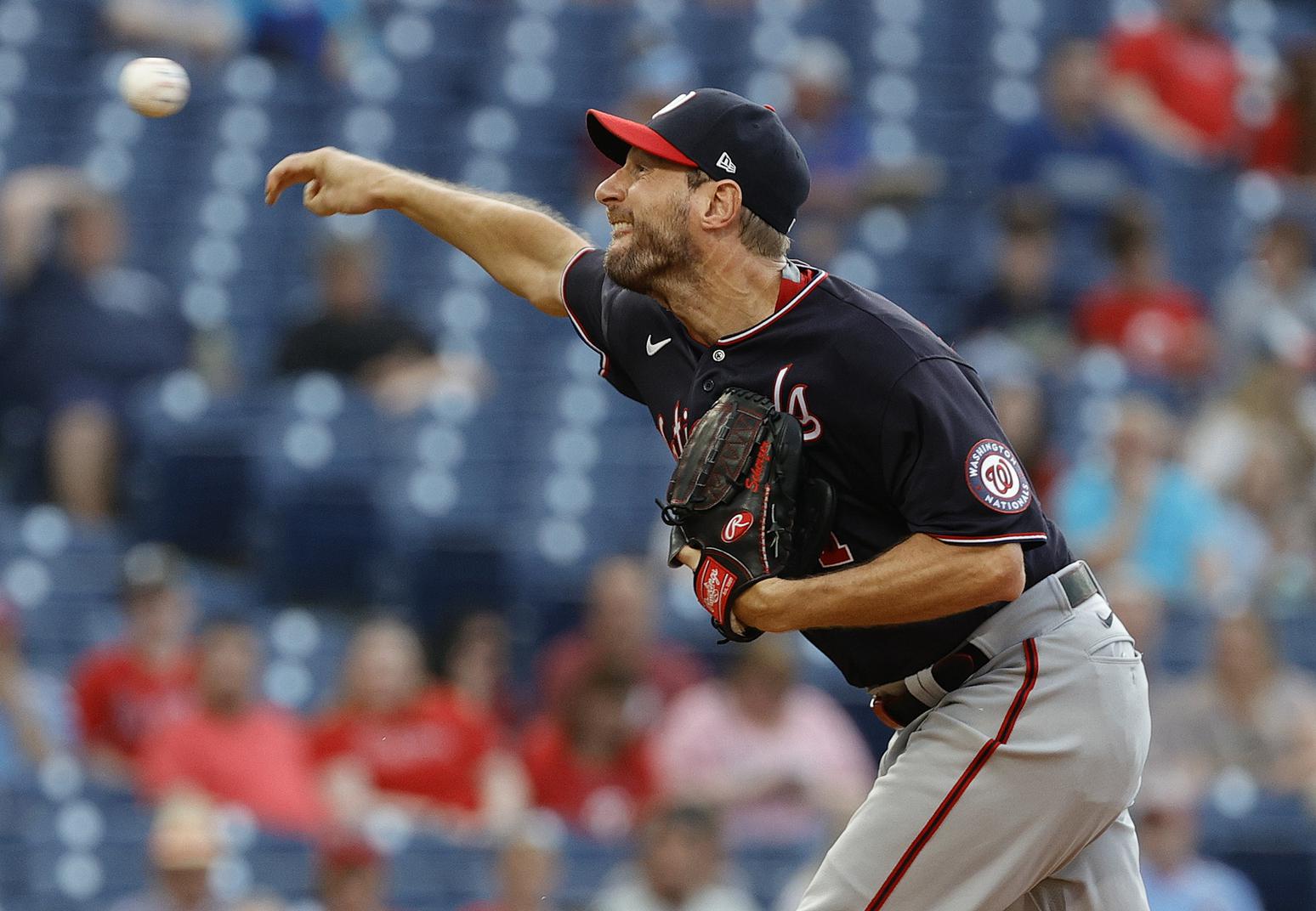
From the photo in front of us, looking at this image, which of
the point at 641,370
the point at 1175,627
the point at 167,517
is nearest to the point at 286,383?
the point at 167,517

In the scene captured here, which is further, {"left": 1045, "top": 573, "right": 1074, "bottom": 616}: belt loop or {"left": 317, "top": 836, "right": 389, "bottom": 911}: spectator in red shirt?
{"left": 317, "top": 836, "right": 389, "bottom": 911}: spectator in red shirt


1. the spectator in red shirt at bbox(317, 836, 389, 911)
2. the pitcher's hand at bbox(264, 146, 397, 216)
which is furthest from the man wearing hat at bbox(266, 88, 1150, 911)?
the spectator in red shirt at bbox(317, 836, 389, 911)

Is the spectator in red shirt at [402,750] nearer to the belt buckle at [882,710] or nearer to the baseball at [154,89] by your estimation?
Result: the baseball at [154,89]

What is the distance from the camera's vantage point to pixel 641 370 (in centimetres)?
374

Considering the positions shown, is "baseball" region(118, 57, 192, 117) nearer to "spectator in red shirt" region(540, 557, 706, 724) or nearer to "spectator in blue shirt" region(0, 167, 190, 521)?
"spectator in red shirt" region(540, 557, 706, 724)

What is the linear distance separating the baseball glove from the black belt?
12.5 inches

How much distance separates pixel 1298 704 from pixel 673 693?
7.24 ft

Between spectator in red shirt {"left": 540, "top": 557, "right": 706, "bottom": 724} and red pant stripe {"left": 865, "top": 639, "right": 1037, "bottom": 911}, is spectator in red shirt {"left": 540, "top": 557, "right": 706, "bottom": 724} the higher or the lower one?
the higher one

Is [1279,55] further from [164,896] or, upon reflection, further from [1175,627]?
[164,896]

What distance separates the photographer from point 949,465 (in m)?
3.17

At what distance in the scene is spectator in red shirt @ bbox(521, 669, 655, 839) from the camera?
6609mm

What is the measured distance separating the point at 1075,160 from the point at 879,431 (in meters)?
6.74

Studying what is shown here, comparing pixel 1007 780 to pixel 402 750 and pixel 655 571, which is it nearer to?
pixel 402 750

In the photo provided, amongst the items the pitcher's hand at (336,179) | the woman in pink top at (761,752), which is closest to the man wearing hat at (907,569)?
the pitcher's hand at (336,179)
